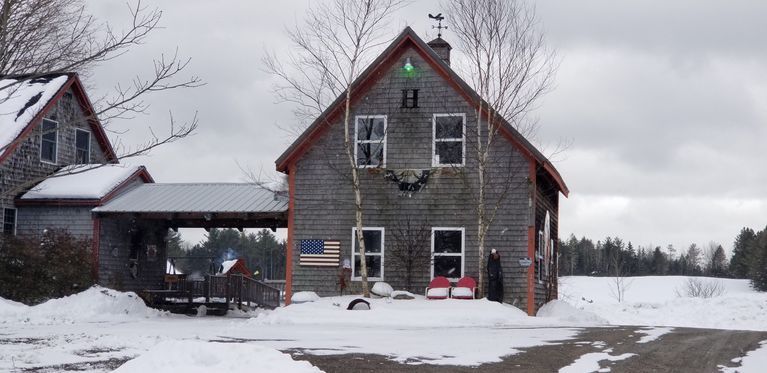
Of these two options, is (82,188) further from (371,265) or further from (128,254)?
(371,265)

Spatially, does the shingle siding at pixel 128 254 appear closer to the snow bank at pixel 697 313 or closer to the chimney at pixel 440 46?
the chimney at pixel 440 46

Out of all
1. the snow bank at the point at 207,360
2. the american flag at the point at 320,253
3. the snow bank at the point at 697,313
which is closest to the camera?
the snow bank at the point at 207,360

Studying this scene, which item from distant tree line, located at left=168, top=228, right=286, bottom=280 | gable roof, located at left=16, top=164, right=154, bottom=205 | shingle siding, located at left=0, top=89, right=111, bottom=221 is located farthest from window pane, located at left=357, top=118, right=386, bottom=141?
distant tree line, located at left=168, top=228, right=286, bottom=280

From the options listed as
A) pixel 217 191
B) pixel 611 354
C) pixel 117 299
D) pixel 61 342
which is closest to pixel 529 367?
pixel 611 354

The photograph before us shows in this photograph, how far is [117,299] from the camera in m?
25.6

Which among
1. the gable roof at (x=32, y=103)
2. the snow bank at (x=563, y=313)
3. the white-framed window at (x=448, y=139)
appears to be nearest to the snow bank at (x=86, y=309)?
the gable roof at (x=32, y=103)

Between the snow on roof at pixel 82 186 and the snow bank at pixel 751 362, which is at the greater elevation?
the snow on roof at pixel 82 186

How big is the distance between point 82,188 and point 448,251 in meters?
12.0

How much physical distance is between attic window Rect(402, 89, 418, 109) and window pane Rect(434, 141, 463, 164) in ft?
4.25

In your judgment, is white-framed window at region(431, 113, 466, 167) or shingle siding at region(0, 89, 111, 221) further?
shingle siding at region(0, 89, 111, 221)

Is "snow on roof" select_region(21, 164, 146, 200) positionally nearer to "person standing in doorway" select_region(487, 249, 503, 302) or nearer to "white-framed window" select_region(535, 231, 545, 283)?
"person standing in doorway" select_region(487, 249, 503, 302)

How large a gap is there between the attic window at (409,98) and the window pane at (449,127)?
795mm

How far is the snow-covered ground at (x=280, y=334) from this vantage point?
11.1 m

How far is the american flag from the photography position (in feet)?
81.5
